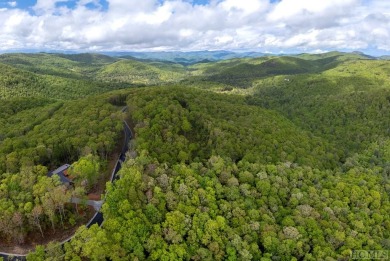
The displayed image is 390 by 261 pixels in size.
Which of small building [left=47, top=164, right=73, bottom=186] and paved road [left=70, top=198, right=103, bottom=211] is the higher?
small building [left=47, top=164, right=73, bottom=186]

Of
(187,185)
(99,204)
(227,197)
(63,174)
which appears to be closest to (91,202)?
(99,204)

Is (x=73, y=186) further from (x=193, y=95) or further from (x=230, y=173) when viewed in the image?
(x=193, y=95)

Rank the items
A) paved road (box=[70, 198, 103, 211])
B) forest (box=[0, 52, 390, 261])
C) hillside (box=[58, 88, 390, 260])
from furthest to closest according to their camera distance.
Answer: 1. paved road (box=[70, 198, 103, 211])
2. hillside (box=[58, 88, 390, 260])
3. forest (box=[0, 52, 390, 261])

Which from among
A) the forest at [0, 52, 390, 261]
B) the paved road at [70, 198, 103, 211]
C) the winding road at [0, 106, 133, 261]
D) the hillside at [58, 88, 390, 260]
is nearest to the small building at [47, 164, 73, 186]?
the forest at [0, 52, 390, 261]

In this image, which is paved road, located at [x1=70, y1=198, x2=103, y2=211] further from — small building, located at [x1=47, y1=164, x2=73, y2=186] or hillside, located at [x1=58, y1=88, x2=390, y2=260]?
hillside, located at [x1=58, y1=88, x2=390, y2=260]

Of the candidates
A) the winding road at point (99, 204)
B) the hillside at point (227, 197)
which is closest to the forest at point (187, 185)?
the hillside at point (227, 197)

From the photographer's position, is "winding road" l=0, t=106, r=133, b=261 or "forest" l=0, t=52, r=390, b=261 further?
"forest" l=0, t=52, r=390, b=261

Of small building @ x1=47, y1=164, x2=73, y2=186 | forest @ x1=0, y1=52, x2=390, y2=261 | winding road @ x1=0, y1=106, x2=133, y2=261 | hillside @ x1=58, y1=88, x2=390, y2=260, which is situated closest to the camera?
winding road @ x1=0, y1=106, x2=133, y2=261

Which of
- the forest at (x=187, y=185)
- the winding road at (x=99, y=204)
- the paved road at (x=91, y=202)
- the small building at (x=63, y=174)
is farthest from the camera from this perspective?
the small building at (x=63, y=174)

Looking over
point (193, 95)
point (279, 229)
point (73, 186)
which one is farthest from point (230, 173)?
point (193, 95)

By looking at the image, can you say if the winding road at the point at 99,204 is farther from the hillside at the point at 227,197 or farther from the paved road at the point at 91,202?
the hillside at the point at 227,197
